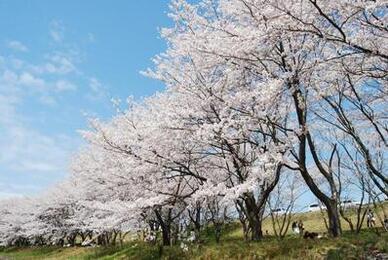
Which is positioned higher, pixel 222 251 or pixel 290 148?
pixel 290 148

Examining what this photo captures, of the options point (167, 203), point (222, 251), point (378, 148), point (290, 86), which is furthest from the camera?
point (378, 148)

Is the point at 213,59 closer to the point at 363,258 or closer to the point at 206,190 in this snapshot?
the point at 206,190

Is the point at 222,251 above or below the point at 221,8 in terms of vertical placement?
below

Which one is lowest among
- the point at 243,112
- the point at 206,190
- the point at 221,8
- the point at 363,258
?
the point at 363,258

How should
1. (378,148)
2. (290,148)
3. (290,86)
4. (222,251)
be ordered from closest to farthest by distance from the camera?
1. (290,86)
2. (290,148)
3. (222,251)
4. (378,148)

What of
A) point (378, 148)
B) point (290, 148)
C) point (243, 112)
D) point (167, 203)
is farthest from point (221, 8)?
point (378, 148)

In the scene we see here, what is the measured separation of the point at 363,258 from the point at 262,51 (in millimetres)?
6302

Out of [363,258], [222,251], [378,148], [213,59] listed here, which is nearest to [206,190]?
[222,251]

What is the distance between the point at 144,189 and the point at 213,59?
6.99 metres

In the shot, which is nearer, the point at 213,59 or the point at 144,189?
the point at 213,59

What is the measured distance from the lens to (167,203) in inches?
722

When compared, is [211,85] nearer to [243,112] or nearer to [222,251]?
[243,112]

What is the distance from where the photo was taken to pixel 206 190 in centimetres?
1509

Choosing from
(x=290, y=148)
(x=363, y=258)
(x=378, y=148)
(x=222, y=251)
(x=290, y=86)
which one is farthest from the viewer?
(x=378, y=148)
